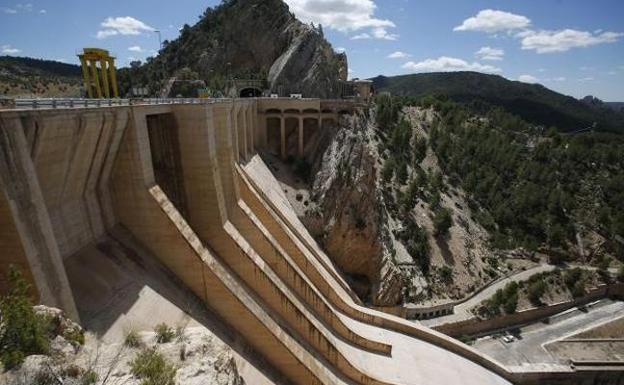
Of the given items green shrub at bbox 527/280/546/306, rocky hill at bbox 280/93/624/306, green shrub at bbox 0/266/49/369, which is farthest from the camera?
green shrub at bbox 527/280/546/306

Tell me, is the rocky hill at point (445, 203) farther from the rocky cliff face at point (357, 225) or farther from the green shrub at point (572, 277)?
the green shrub at point (572, 277)

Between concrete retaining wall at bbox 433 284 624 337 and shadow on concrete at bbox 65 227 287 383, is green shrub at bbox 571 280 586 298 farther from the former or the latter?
shadow on concrete at bbox 65 227 287 383

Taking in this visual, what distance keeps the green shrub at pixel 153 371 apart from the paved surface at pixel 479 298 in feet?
88.1

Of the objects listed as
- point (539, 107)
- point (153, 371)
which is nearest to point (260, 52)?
Result: point (153, 371)

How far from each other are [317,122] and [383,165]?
8.81 meters

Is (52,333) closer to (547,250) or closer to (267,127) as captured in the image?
(267,127)

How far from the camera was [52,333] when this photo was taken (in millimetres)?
6836

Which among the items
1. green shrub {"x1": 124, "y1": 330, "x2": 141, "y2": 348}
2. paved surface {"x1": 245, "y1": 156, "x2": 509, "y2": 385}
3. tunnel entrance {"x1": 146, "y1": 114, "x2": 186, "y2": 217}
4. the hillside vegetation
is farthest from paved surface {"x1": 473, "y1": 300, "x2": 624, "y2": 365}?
green shrub {"x1": 124, "y1": 330, "x2": 141, "y2": 348}

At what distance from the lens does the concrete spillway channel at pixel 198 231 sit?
381 inches

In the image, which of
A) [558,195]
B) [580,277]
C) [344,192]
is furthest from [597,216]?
[344,192]

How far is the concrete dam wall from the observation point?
9.61 metres

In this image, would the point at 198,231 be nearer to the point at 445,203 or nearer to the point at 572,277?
the point at 445,203

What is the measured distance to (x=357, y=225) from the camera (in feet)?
101

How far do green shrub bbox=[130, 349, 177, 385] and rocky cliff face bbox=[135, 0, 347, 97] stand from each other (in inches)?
1699
